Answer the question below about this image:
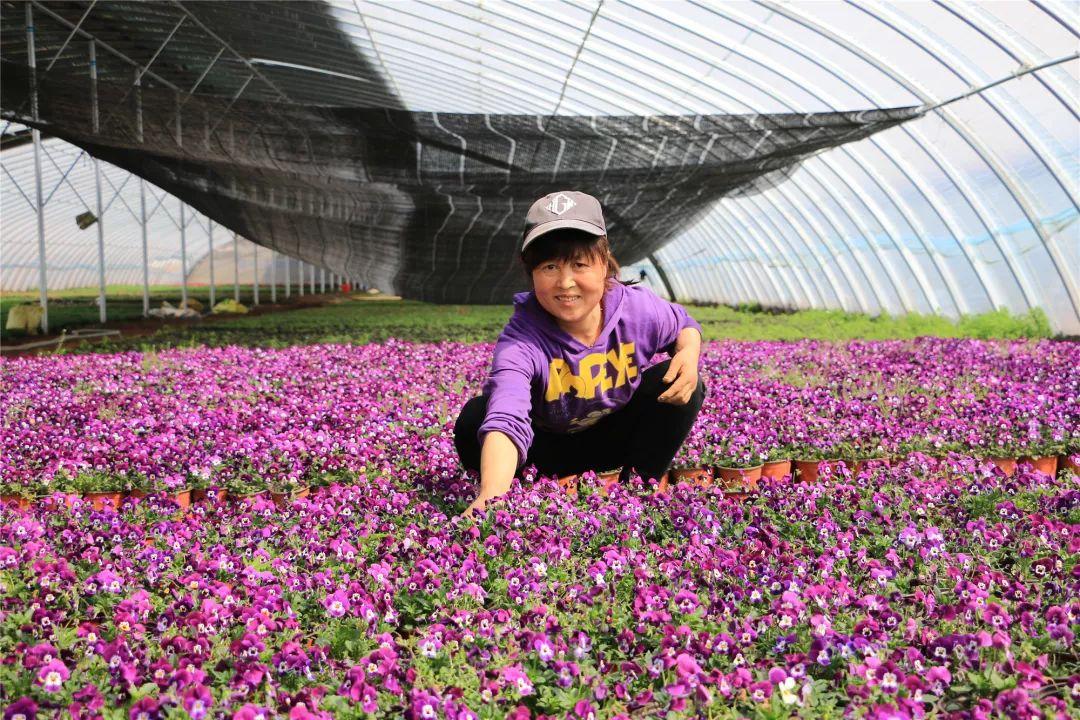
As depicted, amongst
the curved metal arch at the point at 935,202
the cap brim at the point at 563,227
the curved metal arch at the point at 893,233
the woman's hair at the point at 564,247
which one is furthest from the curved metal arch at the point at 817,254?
the cap brim at the point at 563,227

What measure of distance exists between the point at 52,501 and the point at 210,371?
486cm

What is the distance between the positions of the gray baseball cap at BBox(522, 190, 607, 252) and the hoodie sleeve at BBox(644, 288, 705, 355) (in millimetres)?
745

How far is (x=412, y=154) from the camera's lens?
11938mm

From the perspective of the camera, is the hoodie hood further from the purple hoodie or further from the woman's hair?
the woman's hair

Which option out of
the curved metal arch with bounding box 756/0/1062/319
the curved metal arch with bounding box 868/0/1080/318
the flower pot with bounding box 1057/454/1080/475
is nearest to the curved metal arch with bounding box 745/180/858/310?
the curved metal arch with bounding box 756/0/1062/319

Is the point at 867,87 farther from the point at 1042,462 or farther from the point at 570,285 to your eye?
the point at 570,285

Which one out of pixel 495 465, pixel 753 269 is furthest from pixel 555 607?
pixel 753 269

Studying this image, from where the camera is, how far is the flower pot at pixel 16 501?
436cm

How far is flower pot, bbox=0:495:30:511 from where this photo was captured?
4.36 meters

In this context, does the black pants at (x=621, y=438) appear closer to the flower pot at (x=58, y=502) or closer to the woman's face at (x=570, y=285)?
the woman's face at (x=570, y=285)

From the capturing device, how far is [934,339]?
42.2ft

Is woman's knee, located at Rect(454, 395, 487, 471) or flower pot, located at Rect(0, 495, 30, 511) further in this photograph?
flower pot, located at Rect(0, 495, 30, 511)

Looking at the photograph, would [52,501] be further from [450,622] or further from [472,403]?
[450,622]

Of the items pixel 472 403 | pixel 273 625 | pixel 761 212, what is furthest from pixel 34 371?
pixel 761 212
